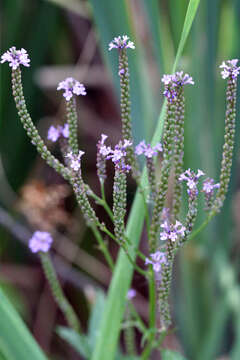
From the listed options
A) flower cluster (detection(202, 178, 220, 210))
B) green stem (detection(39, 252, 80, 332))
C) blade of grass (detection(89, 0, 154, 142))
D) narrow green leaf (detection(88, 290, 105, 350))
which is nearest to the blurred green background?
blade of grass (detection(89, 0, 154, 142))

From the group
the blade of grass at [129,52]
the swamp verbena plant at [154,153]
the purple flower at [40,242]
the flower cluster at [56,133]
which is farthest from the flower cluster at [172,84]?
the blade of grass at [129,52]

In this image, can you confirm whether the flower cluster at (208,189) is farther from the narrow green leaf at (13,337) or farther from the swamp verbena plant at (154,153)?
the narrow green leaf at (13,337)

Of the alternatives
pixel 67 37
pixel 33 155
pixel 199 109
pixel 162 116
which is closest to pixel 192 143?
pixel 199 109

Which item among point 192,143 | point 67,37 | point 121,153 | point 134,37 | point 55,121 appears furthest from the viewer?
point 67,37

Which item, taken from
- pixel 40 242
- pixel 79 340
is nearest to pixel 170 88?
pixel 40 242

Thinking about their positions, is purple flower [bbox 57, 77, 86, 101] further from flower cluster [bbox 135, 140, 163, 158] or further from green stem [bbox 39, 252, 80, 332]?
green stem [bbox 39, 252, 80, 332]

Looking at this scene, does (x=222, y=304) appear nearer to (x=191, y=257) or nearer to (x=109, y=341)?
(x=191, y=257)
